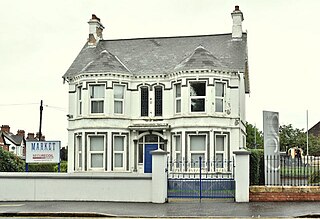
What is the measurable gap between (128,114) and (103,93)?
6.39 ft

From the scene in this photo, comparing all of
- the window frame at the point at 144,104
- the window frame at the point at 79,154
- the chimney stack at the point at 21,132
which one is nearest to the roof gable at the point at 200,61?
the window frame at the point at 144,104

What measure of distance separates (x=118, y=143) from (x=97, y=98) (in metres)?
2.91

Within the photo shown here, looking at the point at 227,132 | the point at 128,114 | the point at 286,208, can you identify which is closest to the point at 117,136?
the point at 128,114

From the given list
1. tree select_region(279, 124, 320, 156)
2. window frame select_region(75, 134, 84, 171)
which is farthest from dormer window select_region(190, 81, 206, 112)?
tree select_region(279, 124, 320, 156)

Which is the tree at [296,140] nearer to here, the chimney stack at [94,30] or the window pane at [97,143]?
the chimney stack at [94,30]

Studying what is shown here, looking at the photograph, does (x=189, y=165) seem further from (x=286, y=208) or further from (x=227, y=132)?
(x=286, y=208)

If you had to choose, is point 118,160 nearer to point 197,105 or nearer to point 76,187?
point 197,105

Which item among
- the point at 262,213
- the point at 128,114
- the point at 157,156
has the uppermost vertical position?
the point at 128,114

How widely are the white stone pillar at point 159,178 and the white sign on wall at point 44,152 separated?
19.9 feet

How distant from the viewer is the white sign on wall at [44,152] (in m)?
26.9

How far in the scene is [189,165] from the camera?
3114 cm

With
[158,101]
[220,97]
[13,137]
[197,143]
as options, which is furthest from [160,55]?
[13,137]

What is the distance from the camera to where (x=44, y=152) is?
88.5ft

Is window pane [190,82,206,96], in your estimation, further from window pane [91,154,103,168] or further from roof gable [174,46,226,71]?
window pane [91,154,103,168]
